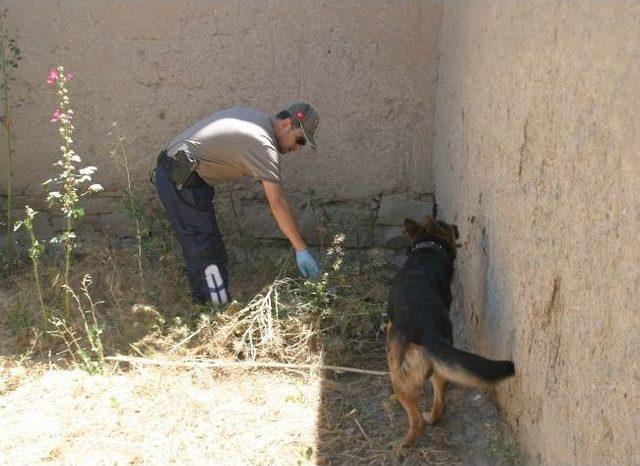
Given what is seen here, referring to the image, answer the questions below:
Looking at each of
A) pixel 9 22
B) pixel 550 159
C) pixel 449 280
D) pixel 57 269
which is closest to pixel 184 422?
pixel 449 280

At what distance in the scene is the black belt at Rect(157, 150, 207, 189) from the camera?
4.49 m

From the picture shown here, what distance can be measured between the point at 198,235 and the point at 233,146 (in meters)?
0.68

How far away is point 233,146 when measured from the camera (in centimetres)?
434

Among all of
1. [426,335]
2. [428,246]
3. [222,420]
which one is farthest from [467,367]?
[222,420]

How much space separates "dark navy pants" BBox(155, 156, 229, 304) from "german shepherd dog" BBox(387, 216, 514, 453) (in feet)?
4.77

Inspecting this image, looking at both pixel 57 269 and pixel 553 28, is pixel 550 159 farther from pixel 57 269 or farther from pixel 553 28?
pixel 57 269

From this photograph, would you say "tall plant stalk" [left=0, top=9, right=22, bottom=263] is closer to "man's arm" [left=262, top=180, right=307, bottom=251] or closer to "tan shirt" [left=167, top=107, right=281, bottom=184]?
"tan shirt" [left=167, top=107, right=281, bottom=184]

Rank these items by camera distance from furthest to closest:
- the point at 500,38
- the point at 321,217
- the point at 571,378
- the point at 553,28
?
the point at 321,217
the point at 500,38
the point at 553,28
the point at 571,378

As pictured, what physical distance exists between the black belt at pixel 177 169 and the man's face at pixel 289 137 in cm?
57

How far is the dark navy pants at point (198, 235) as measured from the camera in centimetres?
456

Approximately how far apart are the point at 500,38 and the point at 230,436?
2260 millimetres

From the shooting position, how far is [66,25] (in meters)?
5.20

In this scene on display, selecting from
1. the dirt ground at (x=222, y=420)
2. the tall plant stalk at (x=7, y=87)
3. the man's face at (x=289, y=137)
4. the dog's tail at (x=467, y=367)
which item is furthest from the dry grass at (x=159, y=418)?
the tall plant stalk at (x=7, y=87)

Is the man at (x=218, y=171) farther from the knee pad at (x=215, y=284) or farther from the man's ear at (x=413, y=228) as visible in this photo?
the man's ear at (x=413, y=228)
